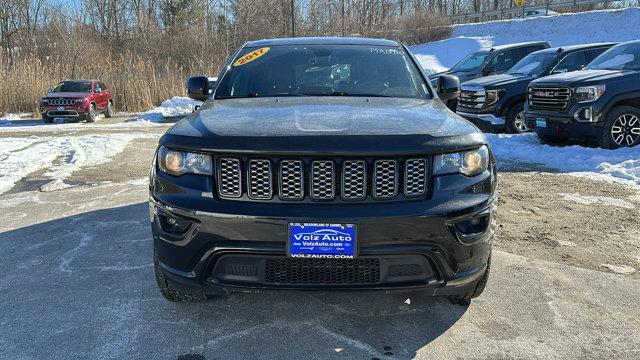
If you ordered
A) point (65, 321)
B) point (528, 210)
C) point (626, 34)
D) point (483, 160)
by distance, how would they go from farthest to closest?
1. point (626, 34)
2. point (528, 210)
3. point (65, 321)
4. point (483, 160)

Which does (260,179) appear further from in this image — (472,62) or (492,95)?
(472,62)

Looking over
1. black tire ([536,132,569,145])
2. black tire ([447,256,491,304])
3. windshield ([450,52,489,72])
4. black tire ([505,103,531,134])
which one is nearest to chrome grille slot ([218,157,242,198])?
black tire ([447,256,491,304])

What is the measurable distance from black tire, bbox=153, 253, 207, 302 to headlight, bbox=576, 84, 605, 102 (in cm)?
732

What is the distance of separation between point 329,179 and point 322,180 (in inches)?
1.4

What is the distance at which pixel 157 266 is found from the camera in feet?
9.64

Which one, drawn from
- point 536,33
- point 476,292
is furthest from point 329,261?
point 536,33

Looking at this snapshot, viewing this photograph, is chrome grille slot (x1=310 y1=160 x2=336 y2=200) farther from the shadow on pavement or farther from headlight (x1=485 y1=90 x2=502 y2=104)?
headlight (x1=485 y1=90 x2=502 y2=104)

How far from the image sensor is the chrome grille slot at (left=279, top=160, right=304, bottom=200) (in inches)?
101

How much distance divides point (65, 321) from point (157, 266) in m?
0.71

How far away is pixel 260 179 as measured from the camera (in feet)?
8.48

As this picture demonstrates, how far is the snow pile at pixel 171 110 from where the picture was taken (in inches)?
726

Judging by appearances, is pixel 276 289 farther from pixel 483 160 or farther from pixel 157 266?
pixel 483 160

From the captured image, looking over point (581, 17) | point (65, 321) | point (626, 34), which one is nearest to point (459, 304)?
point (65, 321)

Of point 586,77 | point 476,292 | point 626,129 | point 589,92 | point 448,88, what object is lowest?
point 476,292
